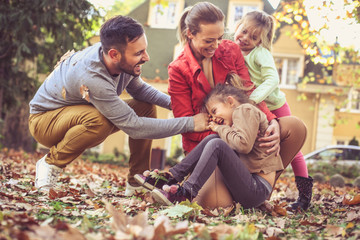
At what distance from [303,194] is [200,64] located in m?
1.49

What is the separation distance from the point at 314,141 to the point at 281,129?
1504 centimetres

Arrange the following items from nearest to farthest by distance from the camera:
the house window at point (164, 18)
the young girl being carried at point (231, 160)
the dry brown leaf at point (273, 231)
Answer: the dry brown leaf at point (273, 231) → the young girl being carried at point (231, 160) → the house window at point (164, 18)

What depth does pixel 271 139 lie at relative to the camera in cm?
309

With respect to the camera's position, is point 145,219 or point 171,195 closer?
point 145,219

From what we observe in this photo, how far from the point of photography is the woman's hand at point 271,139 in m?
3.07

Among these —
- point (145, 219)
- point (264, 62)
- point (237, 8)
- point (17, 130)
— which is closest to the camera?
point (145, 219)

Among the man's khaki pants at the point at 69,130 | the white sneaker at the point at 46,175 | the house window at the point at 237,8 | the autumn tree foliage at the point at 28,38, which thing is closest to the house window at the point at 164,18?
the house window at the point at 237,8

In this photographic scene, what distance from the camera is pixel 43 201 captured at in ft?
9.82

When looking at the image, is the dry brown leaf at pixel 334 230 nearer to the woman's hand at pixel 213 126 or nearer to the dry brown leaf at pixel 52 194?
the woman's hand at pixel 213 126

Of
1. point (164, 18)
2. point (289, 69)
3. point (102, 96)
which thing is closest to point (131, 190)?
point (102, 96)

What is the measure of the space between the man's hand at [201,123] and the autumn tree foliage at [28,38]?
19.1 feet

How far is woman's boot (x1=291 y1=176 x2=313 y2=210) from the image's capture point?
140 inches

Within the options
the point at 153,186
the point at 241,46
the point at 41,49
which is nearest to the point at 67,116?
the point at 153,186

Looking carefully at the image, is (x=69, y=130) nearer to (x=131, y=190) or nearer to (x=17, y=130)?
(x=131, y=190)
